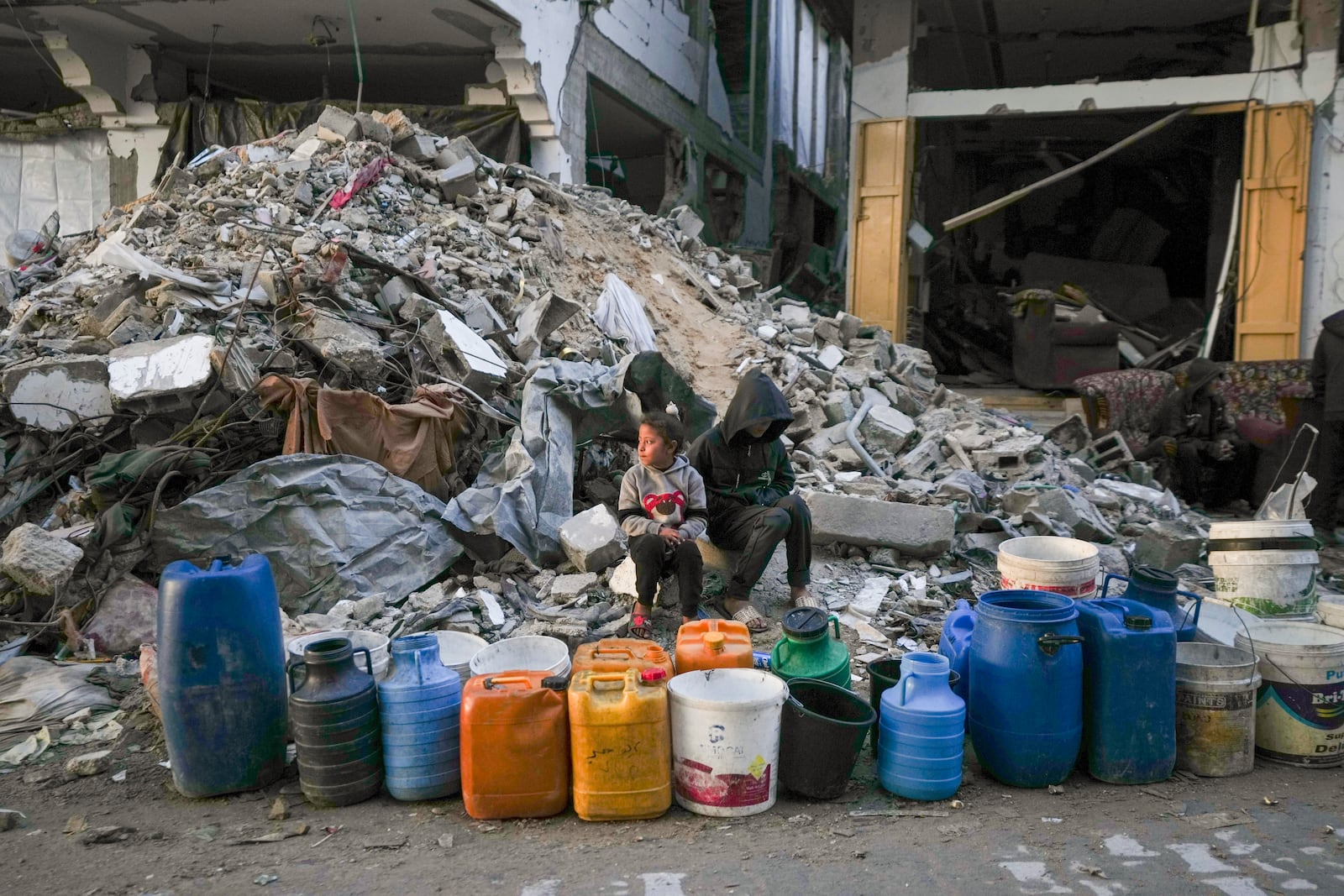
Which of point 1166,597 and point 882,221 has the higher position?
point 882,221

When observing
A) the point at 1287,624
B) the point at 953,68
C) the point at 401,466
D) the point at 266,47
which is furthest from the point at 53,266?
the point at 953,68

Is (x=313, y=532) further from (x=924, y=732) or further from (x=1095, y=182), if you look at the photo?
(x=1095, y=182)

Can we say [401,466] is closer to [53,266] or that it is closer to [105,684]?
[105,684]

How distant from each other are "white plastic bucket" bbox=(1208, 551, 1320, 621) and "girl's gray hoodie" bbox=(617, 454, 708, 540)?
7.98 ft

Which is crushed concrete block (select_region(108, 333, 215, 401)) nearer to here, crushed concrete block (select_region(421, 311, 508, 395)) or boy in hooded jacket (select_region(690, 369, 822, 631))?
crushed concrete block (select_region(421, 311, 508, 395))

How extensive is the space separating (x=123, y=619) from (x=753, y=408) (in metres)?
3.21

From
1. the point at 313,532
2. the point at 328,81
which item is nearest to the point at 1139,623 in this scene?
the point at 313,532

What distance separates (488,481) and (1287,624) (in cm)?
394

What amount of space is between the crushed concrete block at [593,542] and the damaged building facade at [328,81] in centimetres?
667

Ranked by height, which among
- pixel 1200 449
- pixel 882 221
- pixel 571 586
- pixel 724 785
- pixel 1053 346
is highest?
pixel 882 221

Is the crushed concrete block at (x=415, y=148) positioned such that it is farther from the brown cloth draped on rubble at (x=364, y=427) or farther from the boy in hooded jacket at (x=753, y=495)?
the boy in hooded jacket at (x=753, y=495)

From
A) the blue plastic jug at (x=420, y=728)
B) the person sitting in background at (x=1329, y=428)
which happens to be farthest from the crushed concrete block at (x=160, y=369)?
the person sitting in background at (x=1329, y=428)

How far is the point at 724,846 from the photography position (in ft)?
9.64

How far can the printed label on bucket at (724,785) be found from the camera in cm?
310
